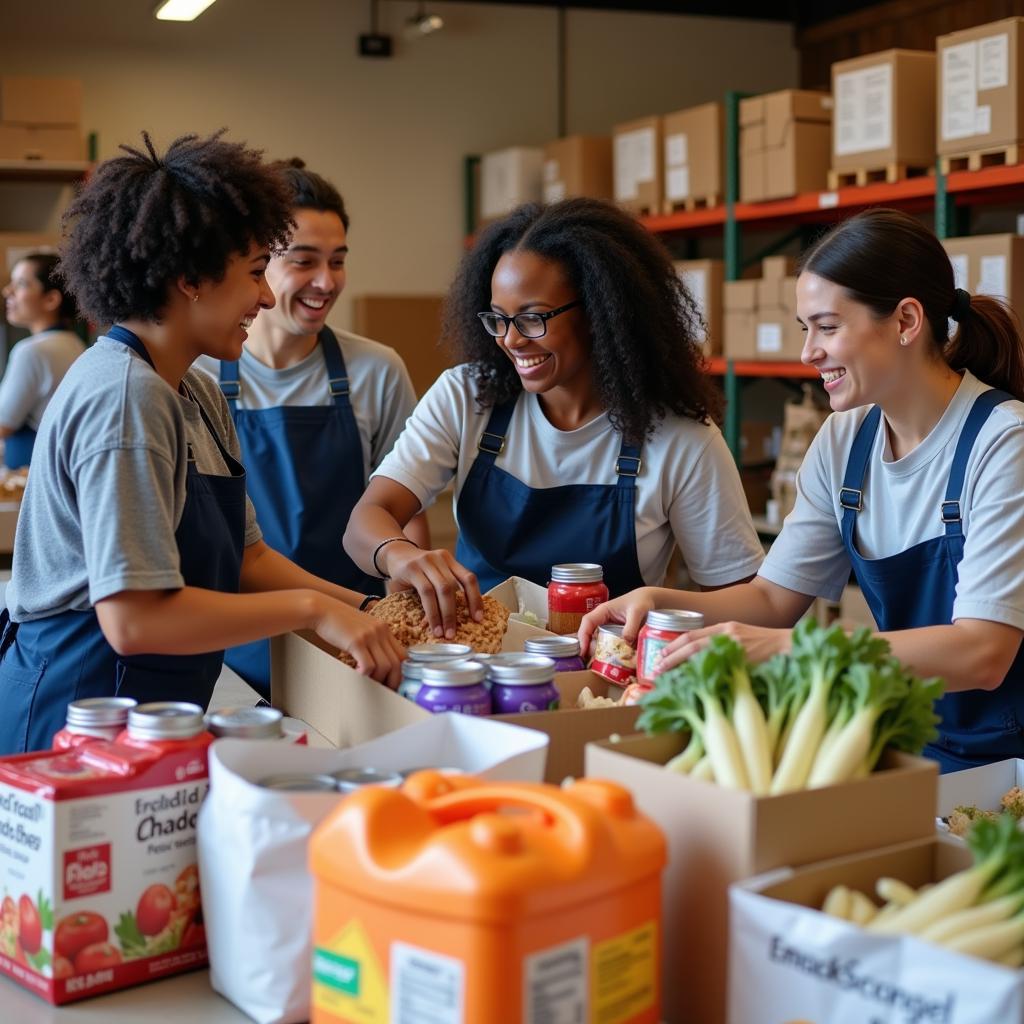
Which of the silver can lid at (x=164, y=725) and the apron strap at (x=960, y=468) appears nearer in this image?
the silver can lid at (x=164, y=725)

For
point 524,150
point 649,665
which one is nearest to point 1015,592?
point 649,665

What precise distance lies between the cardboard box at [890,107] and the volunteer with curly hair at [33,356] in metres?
3.32

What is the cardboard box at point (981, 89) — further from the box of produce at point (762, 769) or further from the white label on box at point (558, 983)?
the white label on box at point (558, 983)

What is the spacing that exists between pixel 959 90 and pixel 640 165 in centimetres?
211

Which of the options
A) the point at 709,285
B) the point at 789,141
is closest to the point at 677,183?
the point at 709,285

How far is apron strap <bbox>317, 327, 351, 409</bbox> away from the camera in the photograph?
321 cm

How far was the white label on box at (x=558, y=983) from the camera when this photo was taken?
1005 millimetres

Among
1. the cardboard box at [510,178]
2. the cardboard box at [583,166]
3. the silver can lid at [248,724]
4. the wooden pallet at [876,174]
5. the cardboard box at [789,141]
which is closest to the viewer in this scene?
the silver can lid at [248,724]

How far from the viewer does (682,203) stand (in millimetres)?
6461

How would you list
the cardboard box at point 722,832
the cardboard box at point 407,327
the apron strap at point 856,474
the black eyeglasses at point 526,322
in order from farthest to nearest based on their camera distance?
1. the cardboard box at point 407,327
2. the black eyeglasses at point 526,322
3. the apron strap at point 856,474
4. the cardboard box at point 722,832

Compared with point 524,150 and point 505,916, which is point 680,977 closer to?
point 505,916

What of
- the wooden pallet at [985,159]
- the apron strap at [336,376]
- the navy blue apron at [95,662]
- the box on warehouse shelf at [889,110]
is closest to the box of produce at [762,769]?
the navy blue apron at [95,662]

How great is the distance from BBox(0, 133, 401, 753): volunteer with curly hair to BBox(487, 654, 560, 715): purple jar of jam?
200mm

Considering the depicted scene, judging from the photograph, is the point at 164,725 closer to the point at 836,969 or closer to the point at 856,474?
the point at 836,969
